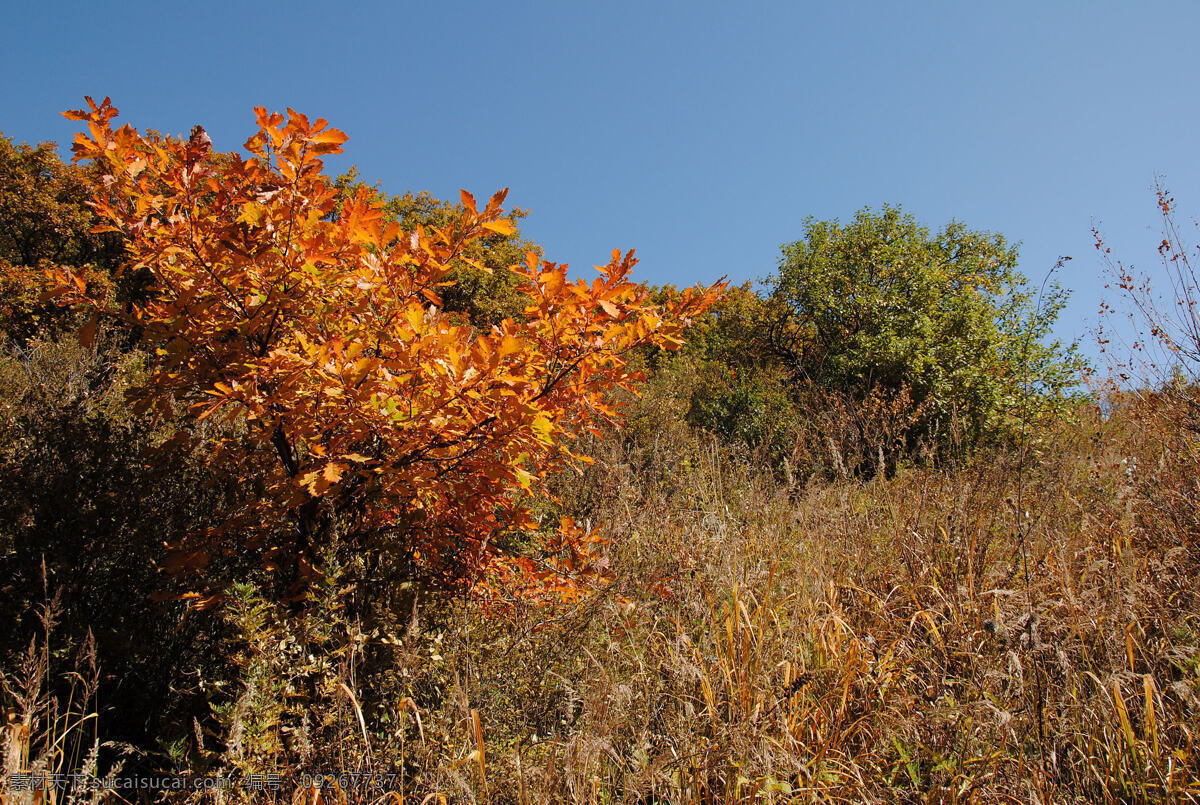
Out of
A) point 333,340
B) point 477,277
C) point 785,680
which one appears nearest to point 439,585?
point 333,340

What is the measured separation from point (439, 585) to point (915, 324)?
22.8 feet

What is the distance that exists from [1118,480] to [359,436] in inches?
169

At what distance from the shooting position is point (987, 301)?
7492mm

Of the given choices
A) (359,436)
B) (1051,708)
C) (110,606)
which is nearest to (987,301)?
(1051,708)

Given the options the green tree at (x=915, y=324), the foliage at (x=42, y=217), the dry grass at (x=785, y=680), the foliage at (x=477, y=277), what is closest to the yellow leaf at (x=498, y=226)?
the dry grass at (x=785, y=680)

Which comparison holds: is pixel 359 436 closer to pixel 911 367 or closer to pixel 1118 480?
pixel 1118 480

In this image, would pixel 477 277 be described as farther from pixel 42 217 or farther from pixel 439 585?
pixel 439 585

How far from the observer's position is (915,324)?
22.9ft

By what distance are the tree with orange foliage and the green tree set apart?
5.13m

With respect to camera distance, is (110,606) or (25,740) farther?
(110,606)

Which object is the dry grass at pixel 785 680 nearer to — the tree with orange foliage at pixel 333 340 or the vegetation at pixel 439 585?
the vegetation at pixel 439 585

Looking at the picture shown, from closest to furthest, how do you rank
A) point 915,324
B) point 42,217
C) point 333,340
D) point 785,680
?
point 333,340 < point 785,680 < point 915,324 < point 42,217

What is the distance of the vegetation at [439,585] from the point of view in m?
1.42

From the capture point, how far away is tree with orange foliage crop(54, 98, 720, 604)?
142 centimetres
